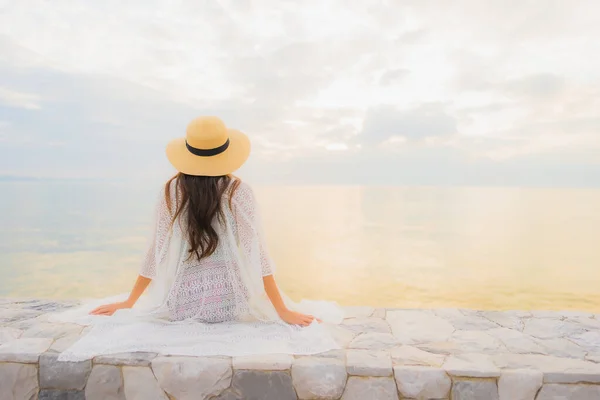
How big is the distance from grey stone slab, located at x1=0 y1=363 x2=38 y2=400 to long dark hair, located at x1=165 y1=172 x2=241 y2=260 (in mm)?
1024

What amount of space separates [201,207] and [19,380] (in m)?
1.33

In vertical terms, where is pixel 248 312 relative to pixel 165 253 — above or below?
below

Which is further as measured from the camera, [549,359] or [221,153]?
[221,153]

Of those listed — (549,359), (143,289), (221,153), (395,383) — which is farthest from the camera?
(143,289)

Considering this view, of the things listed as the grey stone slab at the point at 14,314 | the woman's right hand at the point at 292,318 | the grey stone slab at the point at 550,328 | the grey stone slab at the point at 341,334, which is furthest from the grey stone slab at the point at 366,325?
the grey stone slab at the point at 14,314

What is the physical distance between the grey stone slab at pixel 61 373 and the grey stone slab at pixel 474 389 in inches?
74.2

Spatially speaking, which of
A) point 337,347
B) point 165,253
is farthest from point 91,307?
point 337,347

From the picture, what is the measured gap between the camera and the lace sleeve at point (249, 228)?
2.98 metres

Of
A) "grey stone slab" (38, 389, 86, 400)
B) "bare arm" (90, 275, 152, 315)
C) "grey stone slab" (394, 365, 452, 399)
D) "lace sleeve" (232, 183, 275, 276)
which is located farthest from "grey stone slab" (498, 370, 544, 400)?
"grey stone slab" (38, 389, 86, 400)

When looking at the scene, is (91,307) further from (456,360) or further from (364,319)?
(456,360)

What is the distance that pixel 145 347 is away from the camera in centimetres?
270

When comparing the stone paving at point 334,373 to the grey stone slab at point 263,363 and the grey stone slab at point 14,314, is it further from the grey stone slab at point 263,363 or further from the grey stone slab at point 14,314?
the grey stone slab at point 14,314

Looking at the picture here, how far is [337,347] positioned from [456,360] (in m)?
0.63

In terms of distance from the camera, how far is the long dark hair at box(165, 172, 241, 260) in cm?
292
